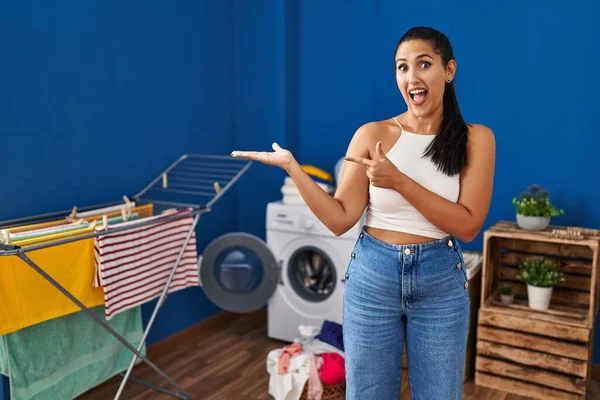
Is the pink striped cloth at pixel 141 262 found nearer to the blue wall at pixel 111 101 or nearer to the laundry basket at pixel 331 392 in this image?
the blue wall at pixel 111 101

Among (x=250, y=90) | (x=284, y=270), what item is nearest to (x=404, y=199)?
(x=284, y=270)

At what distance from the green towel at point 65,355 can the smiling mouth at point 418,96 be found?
1.82 meters

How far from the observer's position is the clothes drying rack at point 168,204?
2.26 meters

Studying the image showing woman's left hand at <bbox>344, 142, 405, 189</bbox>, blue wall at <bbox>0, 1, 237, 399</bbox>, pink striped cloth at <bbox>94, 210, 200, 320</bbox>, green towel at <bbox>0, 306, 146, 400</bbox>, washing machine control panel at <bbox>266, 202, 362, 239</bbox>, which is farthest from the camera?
washing machine control panel at <bbox>266, 202, 362, 239</bbox>

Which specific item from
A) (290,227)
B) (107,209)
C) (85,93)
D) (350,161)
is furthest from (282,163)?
(290,227)

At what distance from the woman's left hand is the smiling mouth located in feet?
0.64

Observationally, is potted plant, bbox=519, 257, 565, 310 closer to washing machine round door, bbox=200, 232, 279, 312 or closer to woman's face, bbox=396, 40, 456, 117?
washing machine round door, bbox=200, 232, 279, 312

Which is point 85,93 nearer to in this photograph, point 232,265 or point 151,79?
point 151,79

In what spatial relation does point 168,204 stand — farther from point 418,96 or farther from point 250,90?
point 418,96

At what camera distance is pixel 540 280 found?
2.98 meters

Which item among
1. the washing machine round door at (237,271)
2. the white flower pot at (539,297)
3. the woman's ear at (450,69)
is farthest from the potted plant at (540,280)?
the woman's ear at (450,69)

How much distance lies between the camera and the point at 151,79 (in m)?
3.31

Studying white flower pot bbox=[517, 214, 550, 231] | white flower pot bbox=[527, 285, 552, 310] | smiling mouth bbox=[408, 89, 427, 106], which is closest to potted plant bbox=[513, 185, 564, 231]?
white flower pot bbox=[517, 214, 550, 231]

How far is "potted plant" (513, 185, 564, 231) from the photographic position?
2.98m
